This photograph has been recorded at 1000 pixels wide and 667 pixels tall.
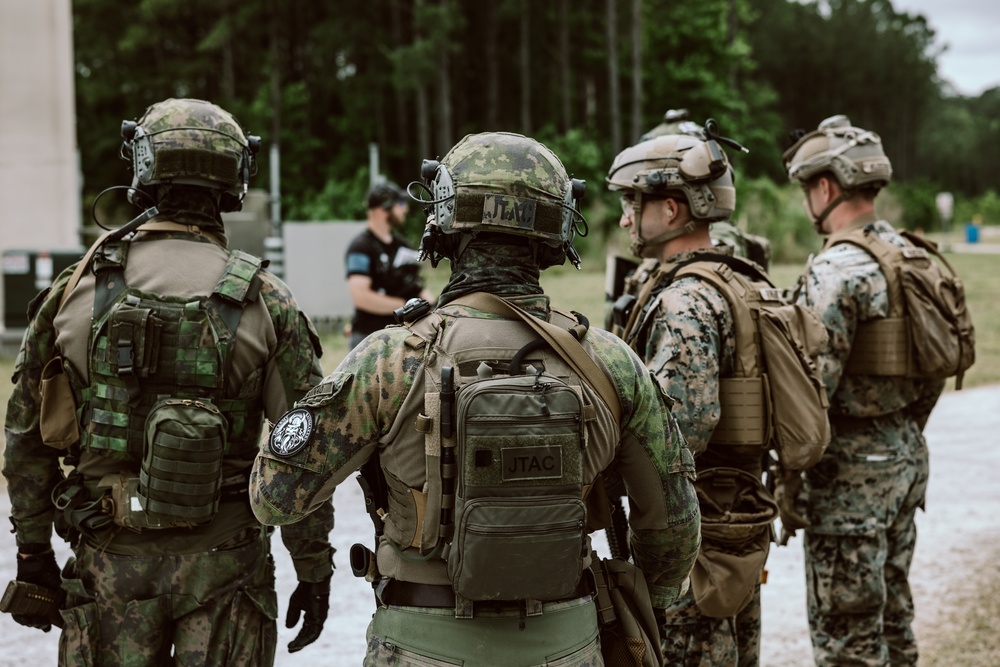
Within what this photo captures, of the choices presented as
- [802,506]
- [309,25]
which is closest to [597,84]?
[309,25]

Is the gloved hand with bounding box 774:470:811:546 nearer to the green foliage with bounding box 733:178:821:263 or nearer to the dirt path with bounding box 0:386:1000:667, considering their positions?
the dirt path with bounding box 0:386:1000:667

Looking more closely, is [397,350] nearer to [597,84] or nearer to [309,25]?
[309,25]

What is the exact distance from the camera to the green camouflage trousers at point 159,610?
324 cm

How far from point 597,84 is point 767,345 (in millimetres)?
49071

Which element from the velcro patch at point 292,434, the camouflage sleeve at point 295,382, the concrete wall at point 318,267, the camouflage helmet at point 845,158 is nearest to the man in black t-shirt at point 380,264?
the camouflage helmet at point 845,158

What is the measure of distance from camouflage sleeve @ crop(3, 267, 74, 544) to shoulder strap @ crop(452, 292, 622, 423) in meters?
1.50

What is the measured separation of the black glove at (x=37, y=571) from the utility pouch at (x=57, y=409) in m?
0.36

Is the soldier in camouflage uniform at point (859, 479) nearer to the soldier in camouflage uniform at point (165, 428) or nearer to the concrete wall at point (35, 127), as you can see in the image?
the soldier in camouflage uniform at point (165, 428)

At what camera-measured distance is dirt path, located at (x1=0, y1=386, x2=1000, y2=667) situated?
5.17 m

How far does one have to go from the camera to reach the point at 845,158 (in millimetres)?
4891

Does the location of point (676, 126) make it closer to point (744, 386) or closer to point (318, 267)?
point (744, 386)

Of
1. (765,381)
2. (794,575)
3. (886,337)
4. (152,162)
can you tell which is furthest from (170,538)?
(794,575)

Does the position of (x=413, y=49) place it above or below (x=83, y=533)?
above

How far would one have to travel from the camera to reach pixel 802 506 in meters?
4.73
